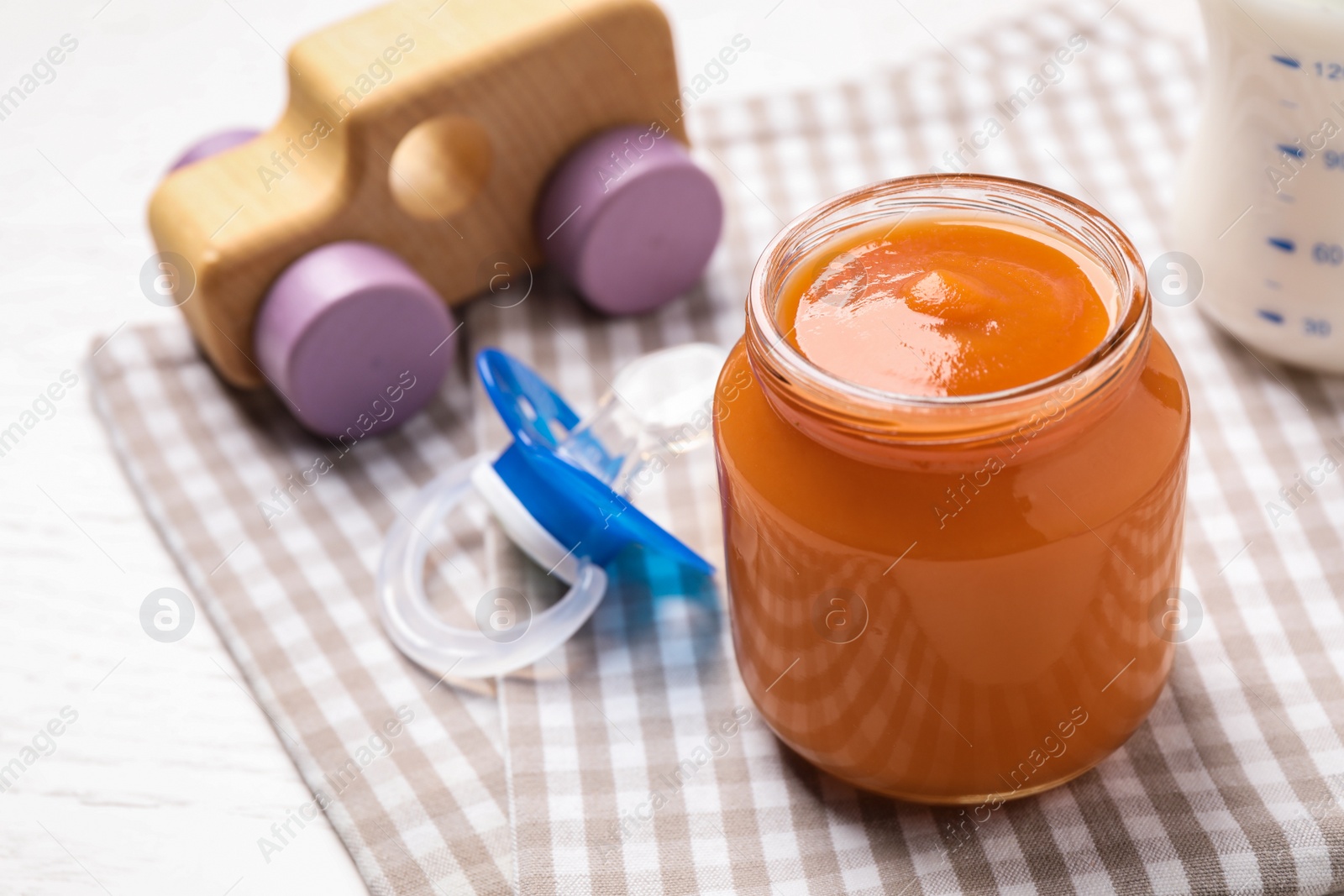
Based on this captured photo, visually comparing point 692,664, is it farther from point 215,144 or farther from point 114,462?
point 215,144

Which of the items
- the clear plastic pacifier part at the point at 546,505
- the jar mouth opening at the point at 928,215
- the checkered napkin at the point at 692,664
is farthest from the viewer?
the clear plastic pacifier part at the point at 546,505

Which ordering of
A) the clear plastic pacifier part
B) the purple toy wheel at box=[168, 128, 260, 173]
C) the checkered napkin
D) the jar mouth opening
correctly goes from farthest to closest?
the purple toy wheel at box=[168, 128, 260, 173]
the clear plastic pacifier part
the checkered napkin
the jar mouth opening

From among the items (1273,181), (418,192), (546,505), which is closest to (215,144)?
(418,192)

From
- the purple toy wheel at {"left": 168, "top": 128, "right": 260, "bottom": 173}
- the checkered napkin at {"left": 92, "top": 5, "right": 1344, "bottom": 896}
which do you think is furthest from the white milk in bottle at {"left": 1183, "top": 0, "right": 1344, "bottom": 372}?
the purple toy wheel at {"left": 168, "top": 128, "right": 260, "bottom": 173}

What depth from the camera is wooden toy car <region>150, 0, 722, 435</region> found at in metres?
1.10

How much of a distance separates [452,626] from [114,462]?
38 centimetres

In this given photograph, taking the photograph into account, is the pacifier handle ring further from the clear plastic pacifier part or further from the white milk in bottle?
the white milk in bottle

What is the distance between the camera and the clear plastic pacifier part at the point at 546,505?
93 cm

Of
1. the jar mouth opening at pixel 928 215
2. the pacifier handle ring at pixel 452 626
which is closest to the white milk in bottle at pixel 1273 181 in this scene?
the jar mouth opening at pixel 928 215

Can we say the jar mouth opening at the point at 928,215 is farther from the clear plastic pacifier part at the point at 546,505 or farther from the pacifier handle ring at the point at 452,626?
the pacifier handle ring at the point at 452,626

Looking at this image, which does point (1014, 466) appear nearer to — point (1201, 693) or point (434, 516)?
point (1201, 693)

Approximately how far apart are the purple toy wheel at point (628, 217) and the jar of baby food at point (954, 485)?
396 millimetres

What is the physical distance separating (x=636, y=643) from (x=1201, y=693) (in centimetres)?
39

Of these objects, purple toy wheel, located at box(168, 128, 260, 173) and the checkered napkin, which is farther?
purple toy wheel, located at box(168, 128, 260, 173)
